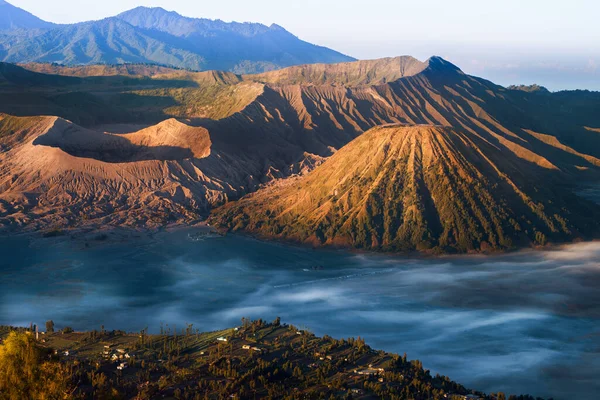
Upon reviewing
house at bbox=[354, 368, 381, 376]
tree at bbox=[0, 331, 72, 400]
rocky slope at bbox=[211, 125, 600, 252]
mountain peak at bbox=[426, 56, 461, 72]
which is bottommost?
house at bbox=[354, 368, 381, 376]

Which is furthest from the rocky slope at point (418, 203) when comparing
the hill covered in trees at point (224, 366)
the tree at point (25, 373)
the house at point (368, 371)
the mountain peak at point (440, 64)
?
the mountain peak at point (440, 64)

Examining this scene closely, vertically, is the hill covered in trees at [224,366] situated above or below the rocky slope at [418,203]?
below

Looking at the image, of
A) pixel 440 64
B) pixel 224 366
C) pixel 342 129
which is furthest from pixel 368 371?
pixel 440 64

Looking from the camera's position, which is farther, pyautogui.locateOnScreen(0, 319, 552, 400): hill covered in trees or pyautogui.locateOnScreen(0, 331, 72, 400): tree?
pyautogui.locateOnScreen(0, 319, 552, 400): hill covered in trees

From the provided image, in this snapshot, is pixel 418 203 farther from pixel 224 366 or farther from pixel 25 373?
pixel 25 373

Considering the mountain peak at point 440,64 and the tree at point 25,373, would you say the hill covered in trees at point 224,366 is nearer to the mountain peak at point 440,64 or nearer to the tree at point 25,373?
the tree at point 25,373

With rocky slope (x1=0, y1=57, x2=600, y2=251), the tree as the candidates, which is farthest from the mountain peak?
the tree

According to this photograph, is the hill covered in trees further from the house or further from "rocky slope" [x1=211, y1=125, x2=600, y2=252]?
"rocky slope" [x1=211, y1=125, x2=600, y2=252]

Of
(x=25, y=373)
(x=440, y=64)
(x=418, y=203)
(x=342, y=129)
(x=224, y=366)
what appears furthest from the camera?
(x=440, y=64)
